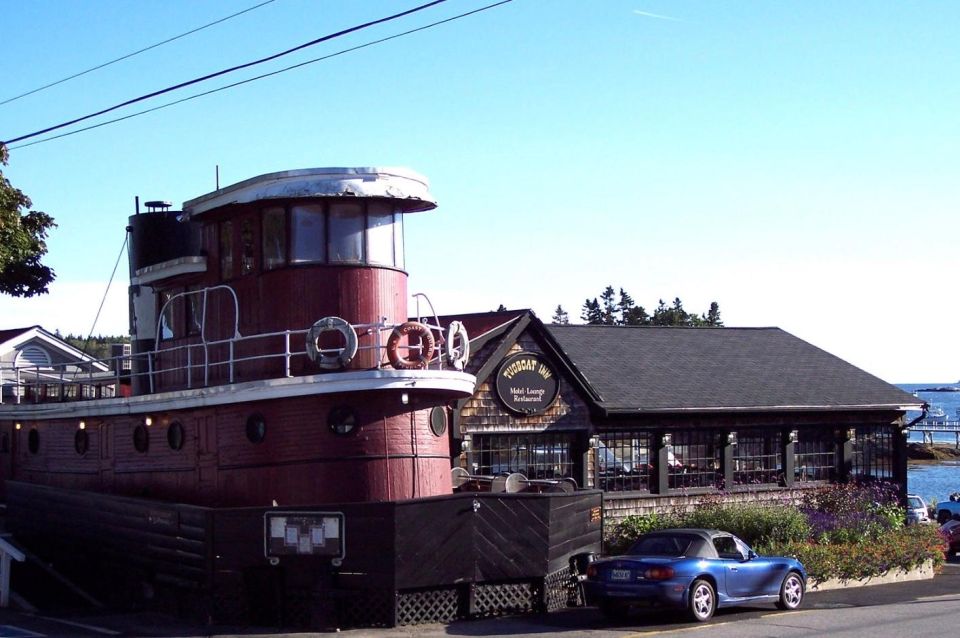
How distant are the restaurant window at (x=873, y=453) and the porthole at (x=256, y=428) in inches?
748

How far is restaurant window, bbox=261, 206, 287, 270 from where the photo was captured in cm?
1922

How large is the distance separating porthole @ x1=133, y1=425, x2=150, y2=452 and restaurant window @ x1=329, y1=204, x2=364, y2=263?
197 inches

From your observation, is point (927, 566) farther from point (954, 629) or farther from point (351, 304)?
point (351, 304)

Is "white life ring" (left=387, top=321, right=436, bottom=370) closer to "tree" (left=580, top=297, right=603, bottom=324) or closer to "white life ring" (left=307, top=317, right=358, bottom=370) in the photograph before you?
"white life ring" (left=307, top=317, right=358, bottom=370)

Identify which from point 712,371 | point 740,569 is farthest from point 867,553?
point 712,371

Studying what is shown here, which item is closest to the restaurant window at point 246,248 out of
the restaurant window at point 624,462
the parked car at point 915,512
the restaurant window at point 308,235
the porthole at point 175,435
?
the restaurant window at point 308,235

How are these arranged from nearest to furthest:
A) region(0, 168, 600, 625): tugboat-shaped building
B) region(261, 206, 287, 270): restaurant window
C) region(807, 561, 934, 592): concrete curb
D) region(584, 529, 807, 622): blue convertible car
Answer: region(0, 168, 600, 625): tugboat-shaped building
region(584, 529, 807, 622): blue convertible car
region(261, 206, 287, 270): restaurant window
region(807, 561, 934, 592): concrete curb

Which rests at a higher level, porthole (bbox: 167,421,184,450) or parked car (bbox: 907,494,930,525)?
porthole (bbox: 167,421,184,450)

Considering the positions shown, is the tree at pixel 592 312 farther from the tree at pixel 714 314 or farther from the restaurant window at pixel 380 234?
the restaurant window at pixel 380 234

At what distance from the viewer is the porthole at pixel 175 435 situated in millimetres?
20109

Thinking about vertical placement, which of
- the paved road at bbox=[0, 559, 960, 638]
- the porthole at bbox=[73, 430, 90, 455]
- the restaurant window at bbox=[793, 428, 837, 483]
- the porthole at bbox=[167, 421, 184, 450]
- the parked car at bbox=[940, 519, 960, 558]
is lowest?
the parked car at bbox=[940, 519, 960, 558]

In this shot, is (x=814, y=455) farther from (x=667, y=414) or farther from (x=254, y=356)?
(x=254, y=356)

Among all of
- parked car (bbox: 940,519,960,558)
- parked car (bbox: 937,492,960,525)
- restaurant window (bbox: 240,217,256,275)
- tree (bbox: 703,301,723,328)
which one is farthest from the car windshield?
tree (bbox: 703,301,723,328)

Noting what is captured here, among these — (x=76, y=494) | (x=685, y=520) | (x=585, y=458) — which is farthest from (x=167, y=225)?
(x=685, y=520)
